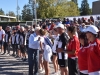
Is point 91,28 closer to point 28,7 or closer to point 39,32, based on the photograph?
point 39,32

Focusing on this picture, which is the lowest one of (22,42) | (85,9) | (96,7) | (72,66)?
(72,66)

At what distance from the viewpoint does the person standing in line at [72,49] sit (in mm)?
6073

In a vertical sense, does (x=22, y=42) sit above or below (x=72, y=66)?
above

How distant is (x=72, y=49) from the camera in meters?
6.18

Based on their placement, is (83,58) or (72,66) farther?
(72,66)

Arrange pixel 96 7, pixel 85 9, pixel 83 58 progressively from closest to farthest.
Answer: pixel 83 58 < pixel 96 7 < pixel 85 9

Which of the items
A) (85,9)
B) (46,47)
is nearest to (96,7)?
(46,47)

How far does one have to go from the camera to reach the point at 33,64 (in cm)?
859

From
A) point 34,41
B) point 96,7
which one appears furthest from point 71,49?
point 96,7

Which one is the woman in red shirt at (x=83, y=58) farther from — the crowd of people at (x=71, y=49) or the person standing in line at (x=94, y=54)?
the person standing in line at (x=94, y=54)

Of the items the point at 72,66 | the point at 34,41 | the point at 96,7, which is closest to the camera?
the point at 72,66

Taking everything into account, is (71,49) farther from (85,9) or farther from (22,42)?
(85,9)

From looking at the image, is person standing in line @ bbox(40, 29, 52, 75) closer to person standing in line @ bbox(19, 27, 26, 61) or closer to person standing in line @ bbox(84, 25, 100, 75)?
person standing in line @ bbox(84, 25, 100, 75)

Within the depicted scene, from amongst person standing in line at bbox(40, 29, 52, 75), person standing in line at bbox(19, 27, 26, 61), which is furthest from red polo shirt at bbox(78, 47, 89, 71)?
person standing in line at bbox(19, 27, 26, 61)
